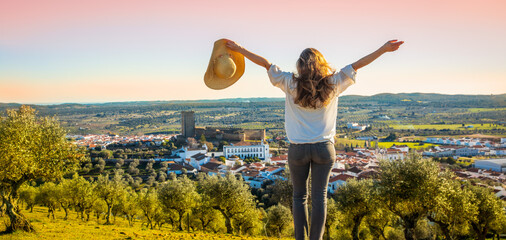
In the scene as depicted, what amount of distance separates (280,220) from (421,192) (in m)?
10.1

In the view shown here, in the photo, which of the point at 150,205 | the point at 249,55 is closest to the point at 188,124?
the point at 150,205

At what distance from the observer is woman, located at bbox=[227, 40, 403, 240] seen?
9.34ft

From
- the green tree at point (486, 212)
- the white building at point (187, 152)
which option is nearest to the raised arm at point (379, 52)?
the green tree at point (486, 212)

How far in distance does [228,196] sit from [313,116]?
656 inches

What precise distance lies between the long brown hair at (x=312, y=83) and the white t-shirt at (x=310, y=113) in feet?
0.17

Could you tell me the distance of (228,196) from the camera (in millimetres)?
18938

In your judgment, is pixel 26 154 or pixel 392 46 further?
pixel 26 154

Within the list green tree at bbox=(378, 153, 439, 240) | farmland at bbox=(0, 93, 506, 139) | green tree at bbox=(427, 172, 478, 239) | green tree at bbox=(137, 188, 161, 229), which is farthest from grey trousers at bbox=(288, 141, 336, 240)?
farmland at bbox=(0, 93, 506, 139)

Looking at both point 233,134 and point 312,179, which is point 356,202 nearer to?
point 312,179

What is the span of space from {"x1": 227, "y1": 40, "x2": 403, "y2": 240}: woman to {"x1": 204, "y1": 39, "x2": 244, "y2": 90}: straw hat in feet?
1.83

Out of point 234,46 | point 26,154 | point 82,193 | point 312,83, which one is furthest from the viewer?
point 82,193

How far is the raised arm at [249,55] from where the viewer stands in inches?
122

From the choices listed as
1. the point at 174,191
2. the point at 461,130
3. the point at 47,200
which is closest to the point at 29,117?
the point at 174,191

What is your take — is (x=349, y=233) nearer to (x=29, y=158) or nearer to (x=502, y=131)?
(x=29, y=158)
